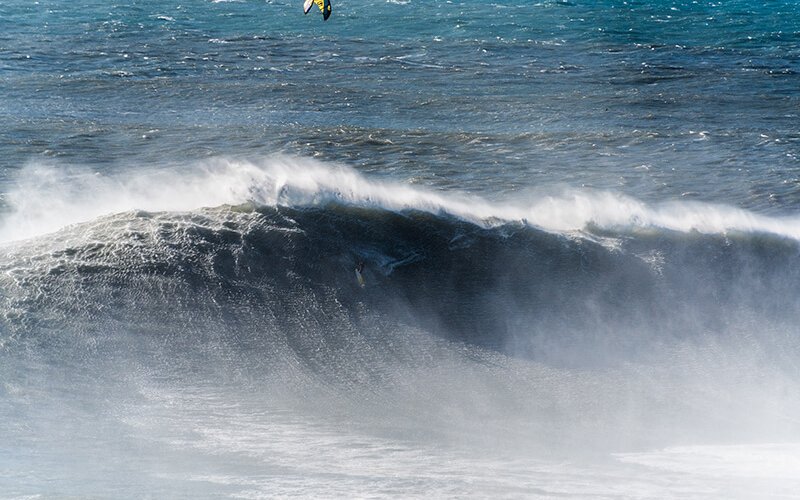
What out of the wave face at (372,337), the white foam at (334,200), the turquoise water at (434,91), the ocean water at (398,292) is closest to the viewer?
the ocean water at (398,292)

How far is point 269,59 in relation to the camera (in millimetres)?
22703

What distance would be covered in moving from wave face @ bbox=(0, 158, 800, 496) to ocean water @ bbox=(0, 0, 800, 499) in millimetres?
34

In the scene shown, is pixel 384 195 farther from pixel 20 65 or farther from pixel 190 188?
pixel 20 65

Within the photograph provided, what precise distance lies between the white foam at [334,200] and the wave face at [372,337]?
0.22 ft

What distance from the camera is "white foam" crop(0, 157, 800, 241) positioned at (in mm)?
12281

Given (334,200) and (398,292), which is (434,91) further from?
(398,292)

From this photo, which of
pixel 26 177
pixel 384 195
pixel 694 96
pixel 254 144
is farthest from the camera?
pixel 694 96

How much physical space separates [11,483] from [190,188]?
22.1ft

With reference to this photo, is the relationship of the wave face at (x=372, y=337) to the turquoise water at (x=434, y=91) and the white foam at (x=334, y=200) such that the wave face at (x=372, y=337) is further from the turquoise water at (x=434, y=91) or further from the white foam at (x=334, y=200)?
the turquoise water at (x=434, y=91)

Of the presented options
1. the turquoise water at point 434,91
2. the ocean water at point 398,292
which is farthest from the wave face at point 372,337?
the turquoise water at point 434,91

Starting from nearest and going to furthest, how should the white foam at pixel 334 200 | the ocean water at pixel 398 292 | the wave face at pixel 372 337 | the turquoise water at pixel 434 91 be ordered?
1. the ocean water at pixel 398 292
2. the wave face at pixel 372 337
3. the white foam at pixel 334 200
4. the turquoise water at pixel 434 91

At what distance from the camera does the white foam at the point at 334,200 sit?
12281 millimetres

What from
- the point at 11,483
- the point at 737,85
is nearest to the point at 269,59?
the point at 737,85

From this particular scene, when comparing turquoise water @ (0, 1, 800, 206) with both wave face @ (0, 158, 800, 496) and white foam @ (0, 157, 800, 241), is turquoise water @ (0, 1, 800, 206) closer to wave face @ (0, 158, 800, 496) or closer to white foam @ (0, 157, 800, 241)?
white foam @ (0, 157, 800, 241)
